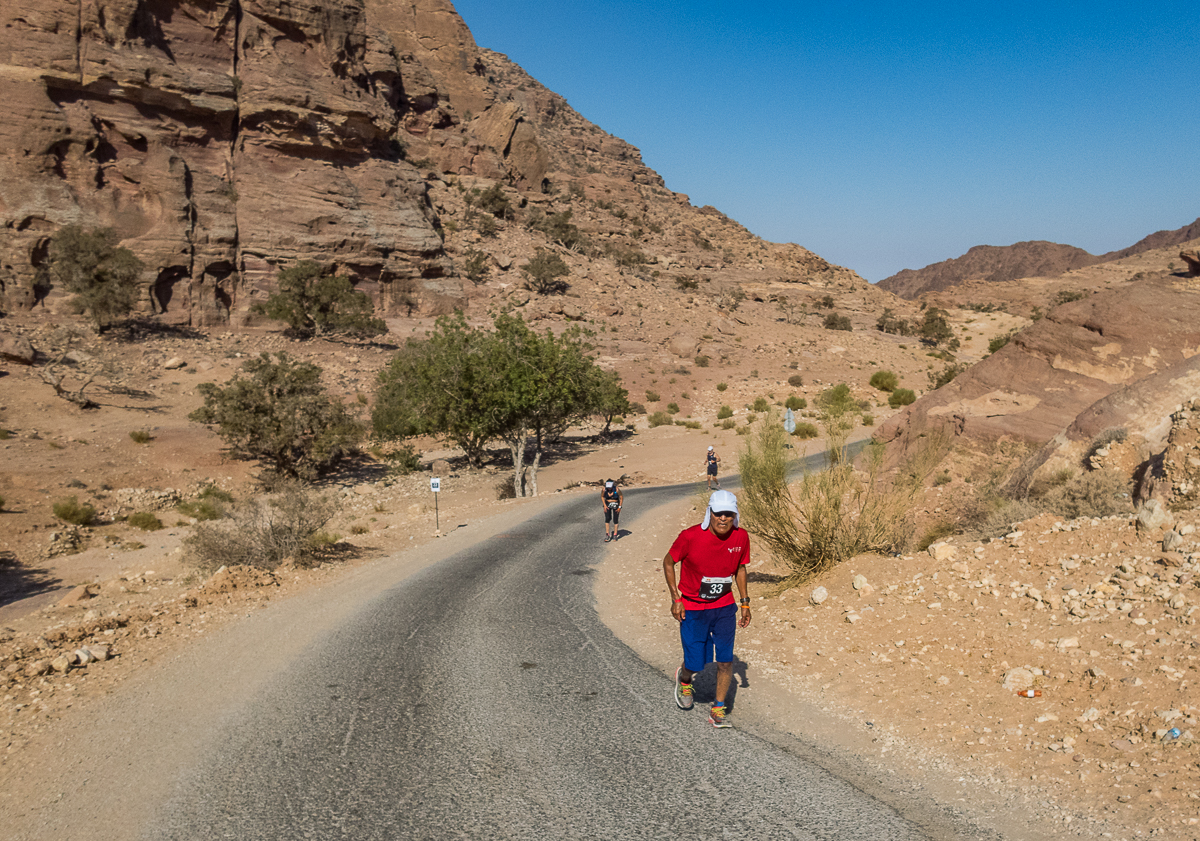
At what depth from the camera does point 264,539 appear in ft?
39.9

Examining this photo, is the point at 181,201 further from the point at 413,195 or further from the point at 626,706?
the point at 626,706

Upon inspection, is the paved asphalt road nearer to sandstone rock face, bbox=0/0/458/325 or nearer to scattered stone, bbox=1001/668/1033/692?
scattered stone, bbox=1001/668/1033/692

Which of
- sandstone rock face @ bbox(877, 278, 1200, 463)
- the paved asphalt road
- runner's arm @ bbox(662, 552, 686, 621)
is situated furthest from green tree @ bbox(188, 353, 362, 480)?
runner's arm @ bbox(662, 552, 686, 621)

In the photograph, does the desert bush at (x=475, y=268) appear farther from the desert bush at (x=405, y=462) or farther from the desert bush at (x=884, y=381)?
the desert bush at (x=884, y=381)

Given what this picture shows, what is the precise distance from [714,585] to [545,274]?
5608 centimetres

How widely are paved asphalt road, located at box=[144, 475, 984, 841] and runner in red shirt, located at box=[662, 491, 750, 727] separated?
55cm

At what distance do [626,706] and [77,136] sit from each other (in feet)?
165

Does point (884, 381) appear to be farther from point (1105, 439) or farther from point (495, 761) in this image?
point (495, 761)

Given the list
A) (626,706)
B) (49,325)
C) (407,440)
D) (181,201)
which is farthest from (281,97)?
(626,706)

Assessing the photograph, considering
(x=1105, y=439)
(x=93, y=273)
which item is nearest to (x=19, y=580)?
(x=1105, y=439)

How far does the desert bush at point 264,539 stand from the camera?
39.5ft

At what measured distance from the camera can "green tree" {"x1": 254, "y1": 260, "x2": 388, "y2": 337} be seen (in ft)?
141

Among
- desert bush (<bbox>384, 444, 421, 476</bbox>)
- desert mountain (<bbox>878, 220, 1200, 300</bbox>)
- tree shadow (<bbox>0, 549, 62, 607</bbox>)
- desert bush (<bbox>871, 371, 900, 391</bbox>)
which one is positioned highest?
desert mountain (<bbox>878, 220, 1200, 300</bbox>)

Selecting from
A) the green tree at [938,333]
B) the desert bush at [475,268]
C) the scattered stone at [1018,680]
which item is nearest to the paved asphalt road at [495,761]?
the scattered stone at [1018,680]
